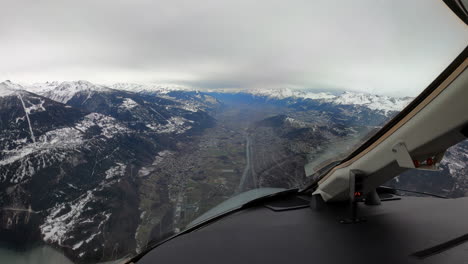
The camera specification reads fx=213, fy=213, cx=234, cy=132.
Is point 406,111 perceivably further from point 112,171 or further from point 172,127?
point 172,127

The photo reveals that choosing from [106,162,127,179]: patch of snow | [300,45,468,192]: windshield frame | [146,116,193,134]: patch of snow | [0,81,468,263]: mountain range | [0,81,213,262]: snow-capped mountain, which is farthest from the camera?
[146,116,193,134]: patch of snow

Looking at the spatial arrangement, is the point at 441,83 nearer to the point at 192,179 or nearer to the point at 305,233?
the point at 305,233

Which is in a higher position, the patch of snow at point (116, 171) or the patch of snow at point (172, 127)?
the patch of snow at point (172, 127)

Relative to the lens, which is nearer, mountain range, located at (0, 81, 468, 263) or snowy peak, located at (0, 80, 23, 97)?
mountain range, located at (0, 81, 468, 263)

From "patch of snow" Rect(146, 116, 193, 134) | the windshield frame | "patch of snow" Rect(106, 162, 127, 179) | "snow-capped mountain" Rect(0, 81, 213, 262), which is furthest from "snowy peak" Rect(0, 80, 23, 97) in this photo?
the windshield frame

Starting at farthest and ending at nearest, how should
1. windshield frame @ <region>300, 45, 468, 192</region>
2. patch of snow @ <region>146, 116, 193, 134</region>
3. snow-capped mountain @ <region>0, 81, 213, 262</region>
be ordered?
patch of snow @ <region>146, 116, 193, 134</region>
snow-capped mountain @ <region>0, 81, 213, 262</region>
windshield frame @ <region>300, 45, 468, 192</region>

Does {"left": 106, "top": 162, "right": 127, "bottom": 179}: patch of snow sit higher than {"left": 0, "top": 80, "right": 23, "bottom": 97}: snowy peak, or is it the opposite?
{"left": 0, "top": 80, "right": 23, "bottom": 97}: snowy peak

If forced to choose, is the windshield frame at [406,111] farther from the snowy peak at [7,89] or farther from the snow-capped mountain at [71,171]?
the snowy peak at [7,89]

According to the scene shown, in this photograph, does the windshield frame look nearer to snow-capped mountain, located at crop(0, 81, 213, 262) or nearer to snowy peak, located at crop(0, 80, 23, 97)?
snow-capped mountain, located at crop(0, 81, 213, 262)

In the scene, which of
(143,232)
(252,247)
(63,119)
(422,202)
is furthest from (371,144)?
(63,119)

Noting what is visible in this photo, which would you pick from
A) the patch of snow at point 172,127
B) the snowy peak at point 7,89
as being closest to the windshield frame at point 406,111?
the patch of snow at point 172,127

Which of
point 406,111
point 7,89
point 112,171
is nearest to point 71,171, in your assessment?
point 112,171
